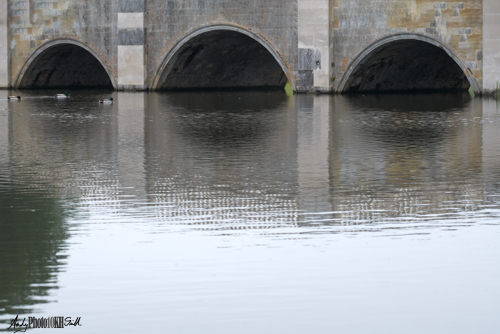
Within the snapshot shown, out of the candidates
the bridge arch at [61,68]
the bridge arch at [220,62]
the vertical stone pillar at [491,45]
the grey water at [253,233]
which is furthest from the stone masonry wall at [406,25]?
the grey water at [253,233]

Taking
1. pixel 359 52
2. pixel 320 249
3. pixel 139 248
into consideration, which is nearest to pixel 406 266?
pixel 320 249

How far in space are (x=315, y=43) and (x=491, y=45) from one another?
5.59 m

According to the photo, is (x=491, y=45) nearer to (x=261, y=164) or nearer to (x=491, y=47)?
A: (x=491, y=47)

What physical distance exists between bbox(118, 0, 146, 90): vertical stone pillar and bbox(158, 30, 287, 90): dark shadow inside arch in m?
0.85

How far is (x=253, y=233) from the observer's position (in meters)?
6.71

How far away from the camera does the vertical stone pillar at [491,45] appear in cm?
2464

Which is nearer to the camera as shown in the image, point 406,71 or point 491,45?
point 491,45

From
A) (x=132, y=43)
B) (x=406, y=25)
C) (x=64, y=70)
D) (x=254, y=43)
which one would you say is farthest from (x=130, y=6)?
(x=406, y=25)

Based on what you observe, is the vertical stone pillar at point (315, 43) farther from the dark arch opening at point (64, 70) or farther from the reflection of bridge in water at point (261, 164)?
the dark arch opening at point (64, 70)

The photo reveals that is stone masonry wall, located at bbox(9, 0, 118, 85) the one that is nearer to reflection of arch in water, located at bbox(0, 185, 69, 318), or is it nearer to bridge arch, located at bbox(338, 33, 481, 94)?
bridge arch, located at bbox(338, 33, 481, 94)

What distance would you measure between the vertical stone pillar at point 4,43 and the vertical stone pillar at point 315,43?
43.0ft

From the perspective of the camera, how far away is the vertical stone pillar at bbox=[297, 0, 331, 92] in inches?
1102

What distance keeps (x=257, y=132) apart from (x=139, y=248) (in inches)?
358

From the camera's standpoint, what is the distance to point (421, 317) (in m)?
4.68
